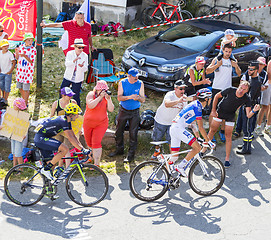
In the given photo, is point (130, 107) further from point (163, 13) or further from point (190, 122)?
point (163, 13)

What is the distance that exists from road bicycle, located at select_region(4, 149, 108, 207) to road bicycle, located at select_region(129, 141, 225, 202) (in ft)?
1.99

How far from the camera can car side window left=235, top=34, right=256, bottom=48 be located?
40.3 ft

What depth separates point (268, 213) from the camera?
7598 millimetres

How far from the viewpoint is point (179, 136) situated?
26.1 feet

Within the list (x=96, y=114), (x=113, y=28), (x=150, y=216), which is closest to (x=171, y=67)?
(x=96, y=114)

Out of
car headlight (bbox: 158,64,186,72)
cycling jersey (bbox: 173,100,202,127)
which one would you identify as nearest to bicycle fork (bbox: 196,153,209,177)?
cycling jersey (bbox: 173,100,202,127)

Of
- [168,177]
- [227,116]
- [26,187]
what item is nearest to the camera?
[26,187]

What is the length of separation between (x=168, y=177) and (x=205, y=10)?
11.3 m

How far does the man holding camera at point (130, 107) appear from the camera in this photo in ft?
28.7

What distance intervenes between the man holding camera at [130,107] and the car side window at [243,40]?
4525 mm

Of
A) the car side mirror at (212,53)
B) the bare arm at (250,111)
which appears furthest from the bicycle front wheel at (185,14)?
the bare arm at (250,111)

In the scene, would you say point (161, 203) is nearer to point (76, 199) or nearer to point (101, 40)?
point (76, 199)

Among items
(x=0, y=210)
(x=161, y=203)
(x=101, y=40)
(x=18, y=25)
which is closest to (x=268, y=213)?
(x=161, y=203)

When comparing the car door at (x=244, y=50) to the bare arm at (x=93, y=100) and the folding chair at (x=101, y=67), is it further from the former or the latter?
the bare arm at (x=93, y=100)
